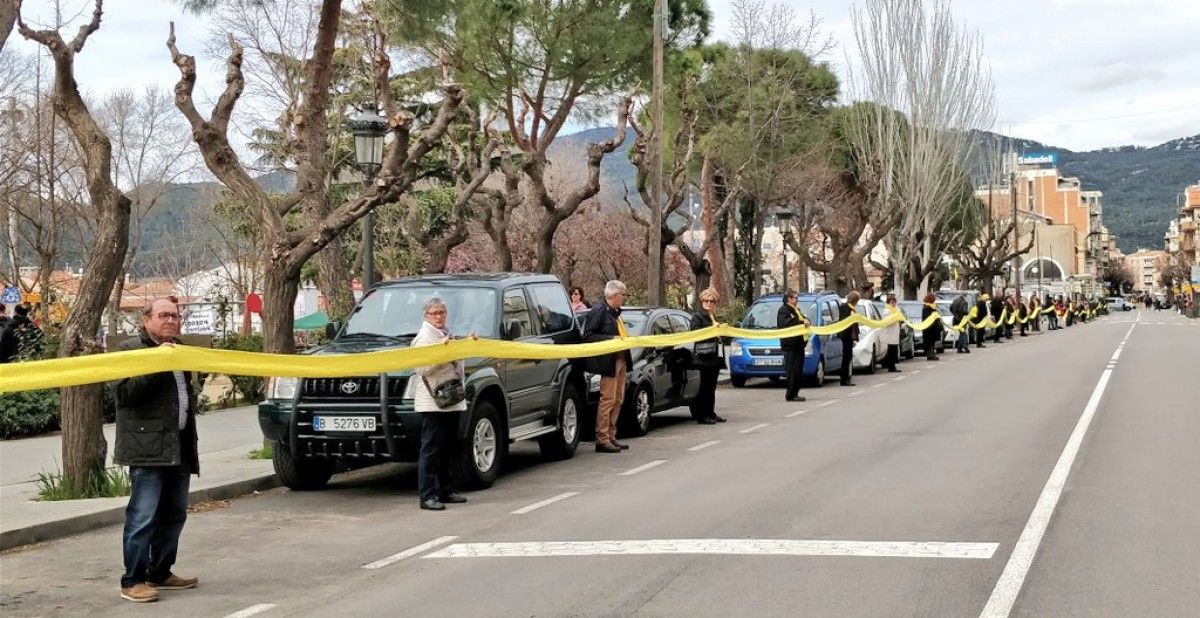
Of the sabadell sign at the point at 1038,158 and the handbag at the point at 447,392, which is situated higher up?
the sabadell sign at the point at 1038,158

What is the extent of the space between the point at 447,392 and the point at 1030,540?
4.66 m

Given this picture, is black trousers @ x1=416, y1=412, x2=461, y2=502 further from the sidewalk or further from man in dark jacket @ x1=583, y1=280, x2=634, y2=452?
man in dark jacket @ x1=583, y1=280, x2=634, y2=452

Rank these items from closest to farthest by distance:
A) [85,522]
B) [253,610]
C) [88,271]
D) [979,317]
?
[253,610] < [85,522] < [88,271] < [979,317]

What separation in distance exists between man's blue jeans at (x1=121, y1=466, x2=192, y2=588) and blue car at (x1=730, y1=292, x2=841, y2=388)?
648 inches

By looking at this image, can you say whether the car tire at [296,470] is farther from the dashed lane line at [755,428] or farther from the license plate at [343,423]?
the dashed lane line at [755,428]

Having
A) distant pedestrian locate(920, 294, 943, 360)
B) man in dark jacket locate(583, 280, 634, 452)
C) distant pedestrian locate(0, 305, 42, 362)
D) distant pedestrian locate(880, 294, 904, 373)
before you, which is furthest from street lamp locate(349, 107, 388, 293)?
distant pedestrian locate(920, 294, 943, 360)

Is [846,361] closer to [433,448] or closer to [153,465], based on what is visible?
[433,448]

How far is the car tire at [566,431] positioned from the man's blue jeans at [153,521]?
6.14 metres

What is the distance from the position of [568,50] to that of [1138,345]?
72.1 ft

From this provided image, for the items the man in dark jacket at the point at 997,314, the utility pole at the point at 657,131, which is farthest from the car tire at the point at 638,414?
the man in dark jacket at the point at 997,314

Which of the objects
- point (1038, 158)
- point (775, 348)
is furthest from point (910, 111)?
point (1038, 158)

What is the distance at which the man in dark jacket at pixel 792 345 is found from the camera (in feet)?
66.9

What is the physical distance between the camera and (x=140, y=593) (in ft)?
23.5

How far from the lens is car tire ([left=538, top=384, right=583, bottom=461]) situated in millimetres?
13406
